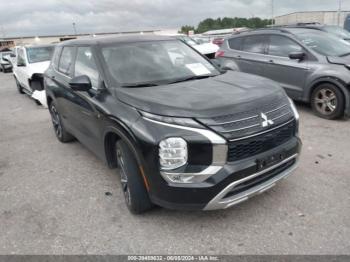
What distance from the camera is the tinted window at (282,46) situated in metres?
6.69

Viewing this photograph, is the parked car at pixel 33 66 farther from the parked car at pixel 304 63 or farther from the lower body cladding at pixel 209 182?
the lower body cladding at pixel 209 182

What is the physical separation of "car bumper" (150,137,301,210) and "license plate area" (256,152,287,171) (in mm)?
27

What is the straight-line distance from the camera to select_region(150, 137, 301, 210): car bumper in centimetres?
274

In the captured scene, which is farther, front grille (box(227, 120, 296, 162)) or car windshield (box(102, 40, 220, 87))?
car windshield (box(102, 40, 220, 87))

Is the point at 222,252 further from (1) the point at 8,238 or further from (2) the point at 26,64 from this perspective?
(2) the point at 26,64

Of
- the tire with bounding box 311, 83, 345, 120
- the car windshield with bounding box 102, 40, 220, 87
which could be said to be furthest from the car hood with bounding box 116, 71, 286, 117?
the tire with bounding box 311, 83, 345, 120

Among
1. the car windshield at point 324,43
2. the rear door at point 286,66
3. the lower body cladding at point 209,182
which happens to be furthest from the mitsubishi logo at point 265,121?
the car windshield at point 324,43

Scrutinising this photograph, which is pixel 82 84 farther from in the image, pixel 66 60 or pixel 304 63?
pixel 304 63

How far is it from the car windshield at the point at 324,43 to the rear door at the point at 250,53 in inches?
33.0

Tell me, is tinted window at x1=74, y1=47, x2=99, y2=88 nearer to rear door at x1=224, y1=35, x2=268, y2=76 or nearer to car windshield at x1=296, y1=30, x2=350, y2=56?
rear door at x1=224, y1=35, x2=268, y2=76

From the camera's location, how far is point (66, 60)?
491 cm

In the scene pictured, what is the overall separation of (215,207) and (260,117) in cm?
91

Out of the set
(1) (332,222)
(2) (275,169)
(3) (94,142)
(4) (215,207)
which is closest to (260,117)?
(2) (275,169)

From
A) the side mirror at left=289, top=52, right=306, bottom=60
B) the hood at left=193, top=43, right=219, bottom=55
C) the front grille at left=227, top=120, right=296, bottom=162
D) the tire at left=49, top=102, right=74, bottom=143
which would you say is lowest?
the tire at left=49, top=102, right=74, bottom=143
